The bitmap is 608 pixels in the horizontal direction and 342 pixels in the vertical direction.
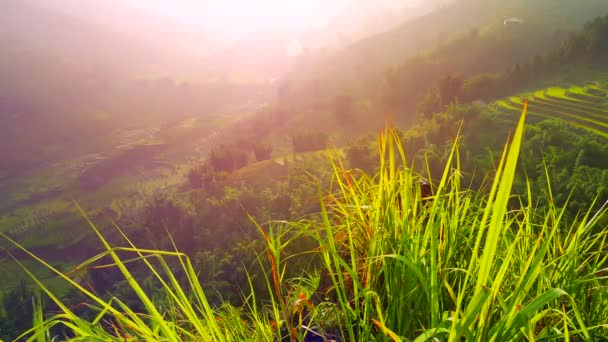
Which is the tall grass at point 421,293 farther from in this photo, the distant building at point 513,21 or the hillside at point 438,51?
the distant building at point 513,21

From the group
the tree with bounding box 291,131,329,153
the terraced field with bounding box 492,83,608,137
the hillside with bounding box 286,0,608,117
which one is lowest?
the tree with bounding box 291,131,329,153

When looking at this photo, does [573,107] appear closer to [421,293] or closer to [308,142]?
[308,142]

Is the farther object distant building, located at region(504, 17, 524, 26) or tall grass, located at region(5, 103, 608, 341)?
distant building, located at region(504, 17, 524, 26)


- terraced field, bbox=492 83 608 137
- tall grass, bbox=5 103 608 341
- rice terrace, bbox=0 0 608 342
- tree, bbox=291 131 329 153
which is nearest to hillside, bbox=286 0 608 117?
rice terrace, bbox=0 0 608 342

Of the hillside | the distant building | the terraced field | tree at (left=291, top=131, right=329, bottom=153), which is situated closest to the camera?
the terraced field

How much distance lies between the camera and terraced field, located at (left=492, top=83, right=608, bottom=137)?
1802cm

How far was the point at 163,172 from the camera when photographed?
70875 mm

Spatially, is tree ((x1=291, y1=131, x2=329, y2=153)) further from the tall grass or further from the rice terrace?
the tall grass

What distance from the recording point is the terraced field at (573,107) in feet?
59.1

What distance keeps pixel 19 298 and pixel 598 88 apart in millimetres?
44939

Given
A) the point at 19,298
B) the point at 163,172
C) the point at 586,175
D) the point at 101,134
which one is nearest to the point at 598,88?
the point at 586,175

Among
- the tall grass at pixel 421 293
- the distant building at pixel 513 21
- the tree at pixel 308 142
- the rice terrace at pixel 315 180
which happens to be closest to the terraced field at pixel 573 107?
the rice terrace at pixel 315 180

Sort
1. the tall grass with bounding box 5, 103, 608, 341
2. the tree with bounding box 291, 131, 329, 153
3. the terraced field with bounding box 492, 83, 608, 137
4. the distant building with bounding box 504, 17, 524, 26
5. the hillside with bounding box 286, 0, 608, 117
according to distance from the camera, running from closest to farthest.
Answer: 1. the tall grass with bounding box 5, 103, 608, 341
2. the terraced field with bounding box 492, 83, 608, 137
3. the tree with bounding box 291, 131, 329, 153
4. the hillside with bounding box 286, 0, 608, 117
5. the distant building with bounding box 504, 17, 524, 26

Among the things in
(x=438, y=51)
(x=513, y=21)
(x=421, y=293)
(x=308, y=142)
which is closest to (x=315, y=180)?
(x=421, y=293)
